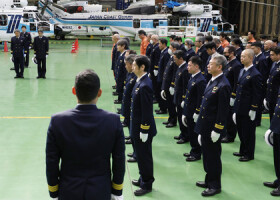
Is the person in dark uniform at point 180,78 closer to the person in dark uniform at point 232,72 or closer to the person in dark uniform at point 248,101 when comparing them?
the person in dark uniform at point 232,72

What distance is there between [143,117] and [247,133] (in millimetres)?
2376

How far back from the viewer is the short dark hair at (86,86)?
8.29 feet

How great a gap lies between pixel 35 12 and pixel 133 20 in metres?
Answer: 6.90

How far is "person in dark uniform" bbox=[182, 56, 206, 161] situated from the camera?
222 inches

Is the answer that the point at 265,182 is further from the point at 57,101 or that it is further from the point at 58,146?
the point at 57,101

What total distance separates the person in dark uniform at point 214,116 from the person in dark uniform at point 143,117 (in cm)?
73

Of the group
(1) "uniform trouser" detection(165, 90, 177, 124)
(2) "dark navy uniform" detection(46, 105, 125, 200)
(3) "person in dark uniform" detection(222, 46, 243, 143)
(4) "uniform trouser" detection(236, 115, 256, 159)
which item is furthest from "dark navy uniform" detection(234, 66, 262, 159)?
(2) "dark navy uniform" detection(46, 105, 125, 200)

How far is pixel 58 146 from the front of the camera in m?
2.61

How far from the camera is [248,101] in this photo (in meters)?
5.84

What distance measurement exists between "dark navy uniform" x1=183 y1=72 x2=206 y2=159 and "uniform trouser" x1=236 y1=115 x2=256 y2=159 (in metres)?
0.82

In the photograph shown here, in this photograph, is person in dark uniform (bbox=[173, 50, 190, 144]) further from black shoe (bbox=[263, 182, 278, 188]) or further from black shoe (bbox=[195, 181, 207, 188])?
black shoe (bbox=[263, 182, 278, 188])

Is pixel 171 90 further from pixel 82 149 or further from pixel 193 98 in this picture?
pixel 82 149

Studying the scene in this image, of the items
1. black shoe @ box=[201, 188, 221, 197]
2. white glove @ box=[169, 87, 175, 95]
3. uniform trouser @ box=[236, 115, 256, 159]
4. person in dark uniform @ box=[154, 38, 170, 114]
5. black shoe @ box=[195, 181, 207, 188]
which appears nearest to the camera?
black shoe @ box=[201, 188, 221, 197]

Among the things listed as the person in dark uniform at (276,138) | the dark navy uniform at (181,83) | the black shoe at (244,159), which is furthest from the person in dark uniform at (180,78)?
the person in dark uniform at (276,138)
